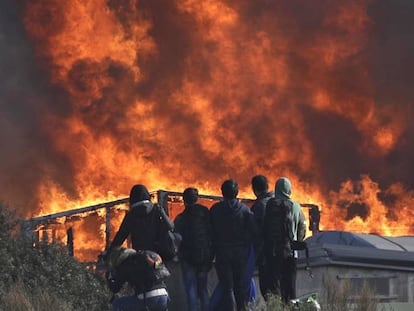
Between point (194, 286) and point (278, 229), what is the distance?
4.24ft

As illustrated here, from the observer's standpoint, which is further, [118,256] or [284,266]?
[284,266]

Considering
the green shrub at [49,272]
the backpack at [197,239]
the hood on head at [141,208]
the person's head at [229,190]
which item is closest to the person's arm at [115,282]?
the hood on head at [141,208]

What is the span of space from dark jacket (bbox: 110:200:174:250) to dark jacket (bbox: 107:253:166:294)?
81 cm

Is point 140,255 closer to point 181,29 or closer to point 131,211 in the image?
point 131,211

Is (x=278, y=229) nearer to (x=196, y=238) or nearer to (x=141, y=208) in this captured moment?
(x=196, y=238)

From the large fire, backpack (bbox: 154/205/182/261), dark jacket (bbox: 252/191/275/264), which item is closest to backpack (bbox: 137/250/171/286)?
backpack (bbox: 154/205/182/261)

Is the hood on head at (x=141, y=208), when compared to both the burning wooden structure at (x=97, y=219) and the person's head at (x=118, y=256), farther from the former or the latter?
the burning wooden structure at (x=97, y=219)

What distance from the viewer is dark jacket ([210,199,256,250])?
41.5 ft

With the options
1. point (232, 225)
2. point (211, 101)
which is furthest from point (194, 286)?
point (211, 101)

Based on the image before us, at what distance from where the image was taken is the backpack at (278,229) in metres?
12.8

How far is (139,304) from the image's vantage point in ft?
35.8

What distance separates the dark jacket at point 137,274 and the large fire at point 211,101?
2732cm

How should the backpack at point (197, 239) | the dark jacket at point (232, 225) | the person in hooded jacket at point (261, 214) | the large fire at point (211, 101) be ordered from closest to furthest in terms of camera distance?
the dark jacket at point (232, 225), the backpack at point (197, 239), the person in hooded jacket at point (261, 214), the large fire at point (211, 101)

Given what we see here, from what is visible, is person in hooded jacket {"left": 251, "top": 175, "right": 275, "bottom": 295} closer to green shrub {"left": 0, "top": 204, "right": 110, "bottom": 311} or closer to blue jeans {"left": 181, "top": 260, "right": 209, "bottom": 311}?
blue jeans {"left": 181, "top": 260, "right": 209, "bottom": 311}
